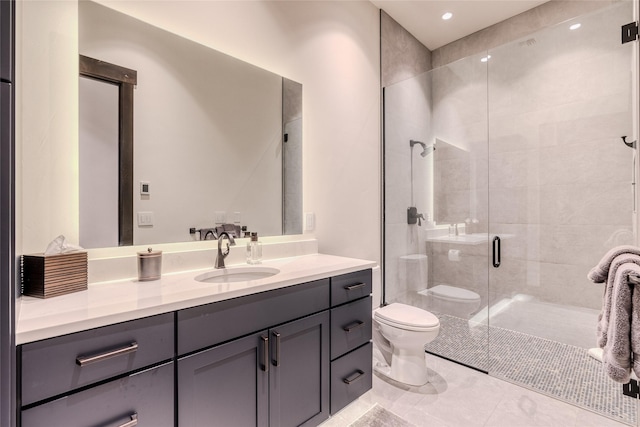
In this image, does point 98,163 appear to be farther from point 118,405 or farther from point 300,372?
point 300,372

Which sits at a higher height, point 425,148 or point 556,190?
point 425,148

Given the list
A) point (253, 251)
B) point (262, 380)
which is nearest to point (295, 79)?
point (253, 251)

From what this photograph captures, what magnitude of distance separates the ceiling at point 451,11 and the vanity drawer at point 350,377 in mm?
2738

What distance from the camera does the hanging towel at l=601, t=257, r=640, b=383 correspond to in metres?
1.02

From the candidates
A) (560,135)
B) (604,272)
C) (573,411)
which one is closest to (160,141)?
(604,272)

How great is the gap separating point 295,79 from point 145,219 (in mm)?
1298

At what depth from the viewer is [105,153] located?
1.29m

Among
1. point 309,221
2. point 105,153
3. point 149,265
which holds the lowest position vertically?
point 149,265

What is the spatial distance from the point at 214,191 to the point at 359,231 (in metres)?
1.25

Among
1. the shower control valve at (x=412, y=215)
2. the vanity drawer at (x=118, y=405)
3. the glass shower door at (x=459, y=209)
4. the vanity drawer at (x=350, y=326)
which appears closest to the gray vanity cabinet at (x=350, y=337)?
the vanity drawer at (x=350, y=326)

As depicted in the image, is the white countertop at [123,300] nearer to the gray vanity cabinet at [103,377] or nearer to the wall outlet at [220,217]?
the gray vanity cabinet at [103,377]

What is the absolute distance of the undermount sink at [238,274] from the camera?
1.50 meters

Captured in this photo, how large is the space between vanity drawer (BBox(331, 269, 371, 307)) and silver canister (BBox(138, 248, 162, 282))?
0.80 m

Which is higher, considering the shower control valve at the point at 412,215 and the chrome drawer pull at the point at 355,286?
the shower control valve at the point at 412,215
